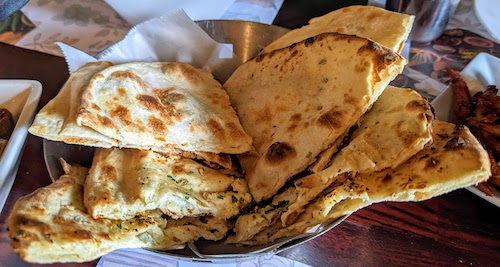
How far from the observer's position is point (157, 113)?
1.03 metres

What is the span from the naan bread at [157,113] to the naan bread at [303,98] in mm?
55

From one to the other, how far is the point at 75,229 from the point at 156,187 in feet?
0.56

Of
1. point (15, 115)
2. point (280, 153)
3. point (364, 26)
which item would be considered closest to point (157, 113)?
point (280, 153)

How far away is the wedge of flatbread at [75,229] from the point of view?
802mm

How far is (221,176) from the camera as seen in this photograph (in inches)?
40.1

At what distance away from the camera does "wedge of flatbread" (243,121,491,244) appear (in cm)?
82

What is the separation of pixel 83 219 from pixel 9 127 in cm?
42

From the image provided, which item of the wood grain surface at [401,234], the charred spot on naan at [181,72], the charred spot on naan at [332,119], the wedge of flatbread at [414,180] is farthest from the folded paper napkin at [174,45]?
the wedge of flatbread at [414,180]

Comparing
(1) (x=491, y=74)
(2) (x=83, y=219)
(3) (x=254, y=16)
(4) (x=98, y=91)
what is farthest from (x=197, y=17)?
(1) (x=491, y=74)

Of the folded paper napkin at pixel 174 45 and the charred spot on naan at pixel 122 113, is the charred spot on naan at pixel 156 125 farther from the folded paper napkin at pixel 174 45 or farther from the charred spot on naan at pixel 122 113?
the folded paper napkin at pixel 174 45

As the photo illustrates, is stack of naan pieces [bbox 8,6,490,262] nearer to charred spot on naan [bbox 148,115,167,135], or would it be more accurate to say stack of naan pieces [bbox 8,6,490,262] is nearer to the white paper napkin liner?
charred spot on naan [bbox 148,115,167,135]

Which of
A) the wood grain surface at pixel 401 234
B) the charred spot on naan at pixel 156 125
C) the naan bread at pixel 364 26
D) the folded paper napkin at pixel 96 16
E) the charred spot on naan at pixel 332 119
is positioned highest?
the naan bread at pixel 364 26

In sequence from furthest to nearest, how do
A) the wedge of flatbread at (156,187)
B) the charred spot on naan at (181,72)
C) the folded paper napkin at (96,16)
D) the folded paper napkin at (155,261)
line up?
1. the folded paper napkin at (96,16)
2. the charred spot on naan at (181,72)
3. the folded paper napkin at (155,261)
4. the wedge of flatbread at (156,187)

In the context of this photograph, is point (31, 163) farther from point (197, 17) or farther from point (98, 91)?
point (197, 17)
